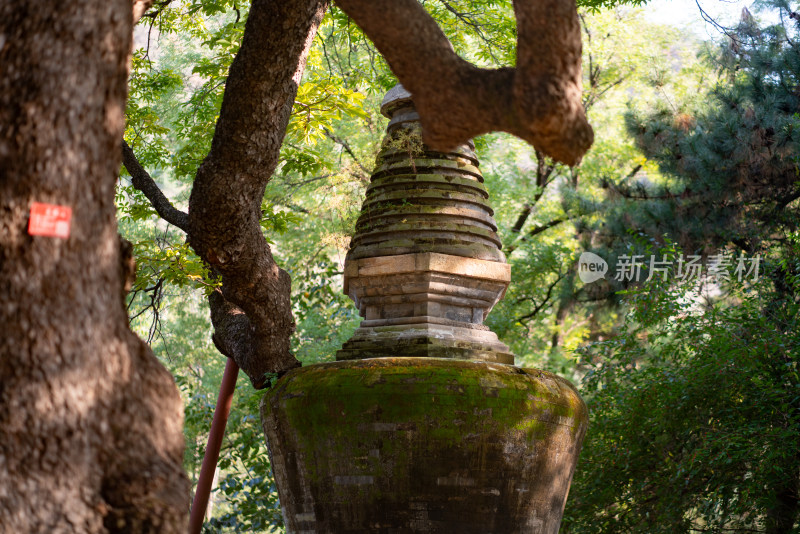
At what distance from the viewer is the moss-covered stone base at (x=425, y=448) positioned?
5043 millimetres

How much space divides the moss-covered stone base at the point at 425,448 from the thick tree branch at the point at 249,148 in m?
1.02

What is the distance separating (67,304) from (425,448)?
105 inches

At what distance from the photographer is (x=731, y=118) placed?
982 cm

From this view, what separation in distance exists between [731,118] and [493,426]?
6.23 metres

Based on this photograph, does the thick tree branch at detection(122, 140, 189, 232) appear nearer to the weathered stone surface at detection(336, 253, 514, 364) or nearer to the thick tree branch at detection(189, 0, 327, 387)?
the thick tree branch at detection(189, 0, 327, 387)

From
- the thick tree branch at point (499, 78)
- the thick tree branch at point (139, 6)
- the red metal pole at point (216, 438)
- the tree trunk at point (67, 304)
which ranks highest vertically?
the thick tree branch at point (139, 6)

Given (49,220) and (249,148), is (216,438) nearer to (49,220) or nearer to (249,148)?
(249,148)

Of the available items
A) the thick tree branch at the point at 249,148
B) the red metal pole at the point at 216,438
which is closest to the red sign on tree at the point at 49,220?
the thick tree branch at the point at 249,148

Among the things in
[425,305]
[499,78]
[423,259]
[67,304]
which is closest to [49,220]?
[67,304]

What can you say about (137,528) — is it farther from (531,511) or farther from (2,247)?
(531,511)

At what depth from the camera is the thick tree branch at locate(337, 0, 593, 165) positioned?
310 centimetres

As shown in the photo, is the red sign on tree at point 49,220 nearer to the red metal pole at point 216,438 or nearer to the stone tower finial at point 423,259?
the stone tower finial at point 423,259

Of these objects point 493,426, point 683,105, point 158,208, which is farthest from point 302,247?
point 493,426

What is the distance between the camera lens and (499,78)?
127 inches
